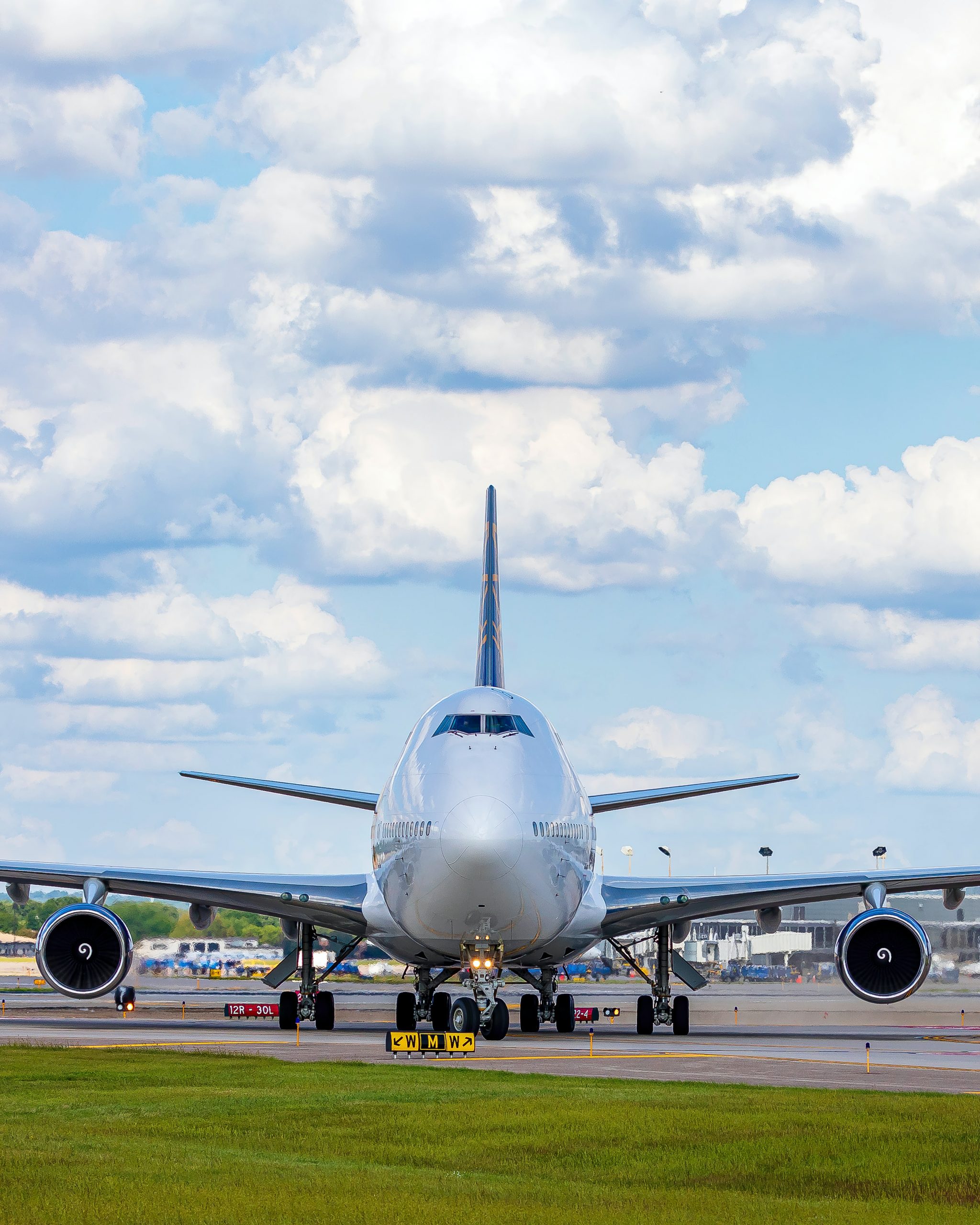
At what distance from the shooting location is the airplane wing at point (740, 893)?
37844 mm

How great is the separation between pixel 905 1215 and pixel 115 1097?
10674 millimetres

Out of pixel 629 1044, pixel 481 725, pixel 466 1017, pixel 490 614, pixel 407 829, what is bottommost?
pixel 629 1044

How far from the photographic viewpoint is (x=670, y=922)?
132 feet

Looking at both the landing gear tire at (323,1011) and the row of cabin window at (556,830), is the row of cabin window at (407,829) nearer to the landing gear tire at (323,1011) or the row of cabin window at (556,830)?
the row of cabin window at (556,830)

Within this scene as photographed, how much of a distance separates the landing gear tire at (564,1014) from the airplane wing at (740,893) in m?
1.96

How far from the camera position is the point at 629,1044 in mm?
35406

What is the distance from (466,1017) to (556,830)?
3.90 meters

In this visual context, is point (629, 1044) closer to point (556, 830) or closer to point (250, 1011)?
point (556, 830)

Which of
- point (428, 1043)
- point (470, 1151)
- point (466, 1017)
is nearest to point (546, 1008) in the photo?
point (466, 1017)

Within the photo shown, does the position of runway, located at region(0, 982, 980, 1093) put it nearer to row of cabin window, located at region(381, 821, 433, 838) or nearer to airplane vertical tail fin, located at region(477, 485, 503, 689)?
row of cabin window, located at region(381, 821, 433, 838)

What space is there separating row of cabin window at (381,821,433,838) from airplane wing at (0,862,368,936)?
140 inches

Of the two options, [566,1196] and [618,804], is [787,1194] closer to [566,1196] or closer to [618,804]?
[566,1196]

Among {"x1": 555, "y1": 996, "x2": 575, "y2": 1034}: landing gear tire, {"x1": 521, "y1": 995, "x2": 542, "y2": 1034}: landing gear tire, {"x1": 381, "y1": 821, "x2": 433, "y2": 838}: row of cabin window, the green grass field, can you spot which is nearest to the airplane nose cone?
{"x1": 381, "y1": 821, "x2": 433, "y2": 838}: row of cabin window

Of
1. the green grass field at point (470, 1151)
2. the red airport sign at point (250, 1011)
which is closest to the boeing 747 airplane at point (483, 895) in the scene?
the red airport sign at point (250, 1011)
